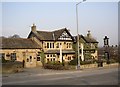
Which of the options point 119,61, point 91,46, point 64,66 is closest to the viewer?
point 64,66

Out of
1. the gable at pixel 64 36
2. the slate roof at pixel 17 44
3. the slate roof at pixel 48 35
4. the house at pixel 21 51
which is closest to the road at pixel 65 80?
the house at pixel 21 51

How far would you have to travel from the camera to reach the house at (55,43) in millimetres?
48469

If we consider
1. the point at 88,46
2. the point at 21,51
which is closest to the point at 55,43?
the point at 21,51

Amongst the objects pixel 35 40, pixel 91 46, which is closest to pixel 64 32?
pixel 35 40

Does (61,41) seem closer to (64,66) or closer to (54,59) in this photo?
(54,59)

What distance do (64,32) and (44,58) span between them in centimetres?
782

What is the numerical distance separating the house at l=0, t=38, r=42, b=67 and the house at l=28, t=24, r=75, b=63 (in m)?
1.89

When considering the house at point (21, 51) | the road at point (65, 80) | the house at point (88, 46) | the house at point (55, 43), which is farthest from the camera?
the house at point (88, 46)

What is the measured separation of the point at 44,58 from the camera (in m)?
47.4

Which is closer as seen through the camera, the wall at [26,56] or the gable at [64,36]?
the wall at [26,56]

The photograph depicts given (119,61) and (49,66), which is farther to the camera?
(119,61)

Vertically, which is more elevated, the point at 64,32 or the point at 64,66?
the point at 64,32

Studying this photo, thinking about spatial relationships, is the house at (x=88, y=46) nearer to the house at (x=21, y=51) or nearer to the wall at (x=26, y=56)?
the house at (x=21, y=51)

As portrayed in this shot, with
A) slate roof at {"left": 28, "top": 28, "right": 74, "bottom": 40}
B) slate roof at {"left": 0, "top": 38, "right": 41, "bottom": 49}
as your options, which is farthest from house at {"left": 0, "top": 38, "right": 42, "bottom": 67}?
slate roof at {"left": 28, "top": 28, "right": 74, "bottom": 40}
